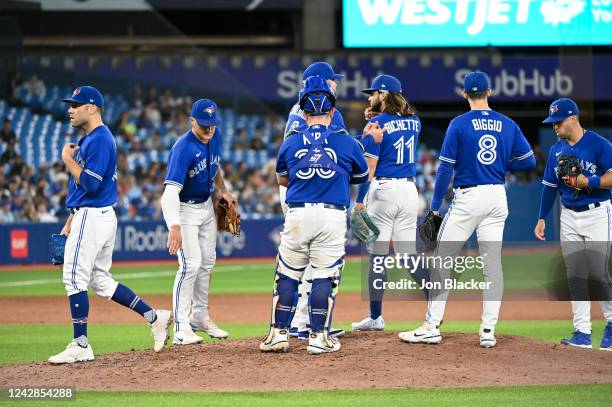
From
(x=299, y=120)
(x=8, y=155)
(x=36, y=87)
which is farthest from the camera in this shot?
(x=36, y=87)

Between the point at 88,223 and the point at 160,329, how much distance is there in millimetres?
1093

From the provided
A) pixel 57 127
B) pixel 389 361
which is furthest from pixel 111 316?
pixel 57 127

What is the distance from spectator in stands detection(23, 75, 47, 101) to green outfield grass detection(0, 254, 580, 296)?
25.3ft

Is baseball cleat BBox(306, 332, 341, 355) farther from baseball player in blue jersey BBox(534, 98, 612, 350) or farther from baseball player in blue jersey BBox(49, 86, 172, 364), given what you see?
baseball player in blue jersey BBox(534, 98, 612, 350)

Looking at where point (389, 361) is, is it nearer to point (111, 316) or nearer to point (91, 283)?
point (91, 283)

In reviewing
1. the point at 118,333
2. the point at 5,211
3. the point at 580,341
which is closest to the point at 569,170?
the point at 580,341

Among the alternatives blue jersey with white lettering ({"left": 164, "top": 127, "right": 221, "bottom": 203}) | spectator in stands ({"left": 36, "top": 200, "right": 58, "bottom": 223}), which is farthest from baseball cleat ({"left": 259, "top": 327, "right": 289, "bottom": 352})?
spectator in stands ({"left": 36, "top": 200, "right": 58, "bottom": 223})

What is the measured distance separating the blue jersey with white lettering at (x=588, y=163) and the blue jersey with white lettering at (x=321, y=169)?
245 centimetres

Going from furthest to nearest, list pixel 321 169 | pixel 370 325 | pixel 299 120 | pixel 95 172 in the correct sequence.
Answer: pixel 370 325 → pixel 299 120 → pixel 95 172 → pixel 321 169

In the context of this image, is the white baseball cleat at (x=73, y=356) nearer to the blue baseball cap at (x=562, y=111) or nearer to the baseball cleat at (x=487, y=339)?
the baseball cleat at (x=487, y=339)

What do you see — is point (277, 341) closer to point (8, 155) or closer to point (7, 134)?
point (8, 155)

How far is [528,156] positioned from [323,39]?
20.1 metres

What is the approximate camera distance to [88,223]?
7.61 m

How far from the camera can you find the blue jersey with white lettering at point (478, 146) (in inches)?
311
